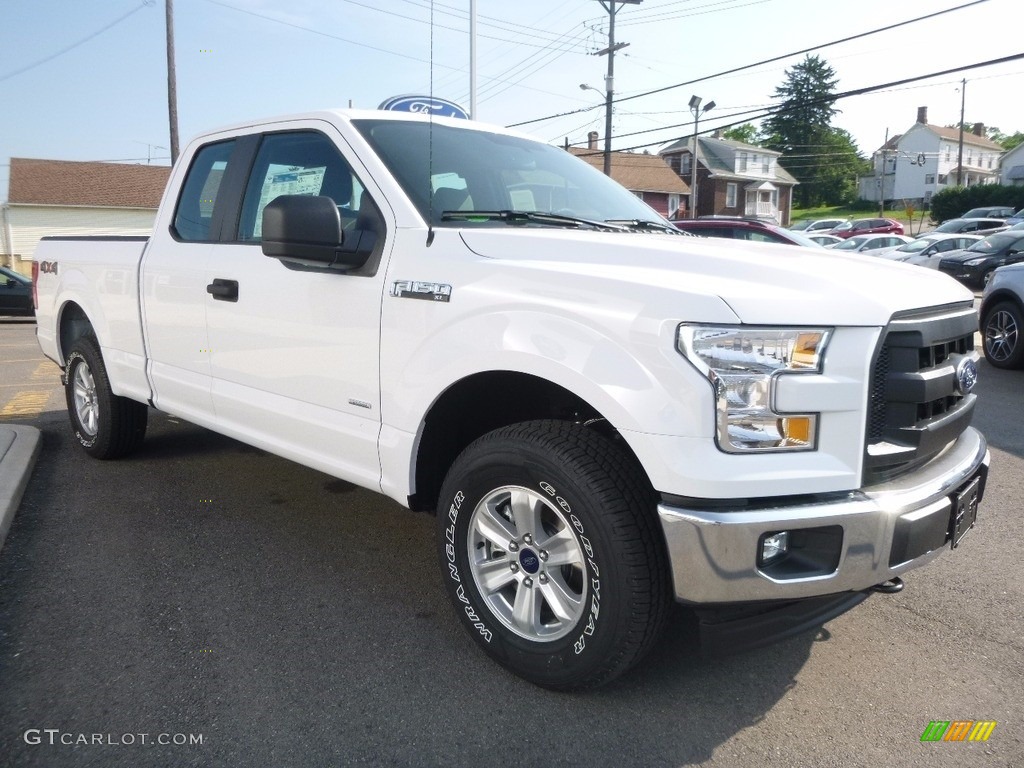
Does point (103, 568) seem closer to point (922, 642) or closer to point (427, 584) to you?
point (427, 584)

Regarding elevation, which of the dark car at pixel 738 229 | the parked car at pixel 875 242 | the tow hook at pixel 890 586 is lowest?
the tow hook at pixel 890 586

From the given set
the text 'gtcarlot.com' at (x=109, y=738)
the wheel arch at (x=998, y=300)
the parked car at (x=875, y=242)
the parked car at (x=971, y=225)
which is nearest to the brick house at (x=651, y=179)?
the parked car at (x=971, y=225)

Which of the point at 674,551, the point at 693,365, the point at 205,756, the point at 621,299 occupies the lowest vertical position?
the point at 205,756

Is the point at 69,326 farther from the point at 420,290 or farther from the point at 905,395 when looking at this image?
the point at 905,395

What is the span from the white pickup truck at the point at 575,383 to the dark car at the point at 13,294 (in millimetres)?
16719

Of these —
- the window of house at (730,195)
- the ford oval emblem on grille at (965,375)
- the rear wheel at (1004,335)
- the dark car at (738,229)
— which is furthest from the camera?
the window of house at (730,195)

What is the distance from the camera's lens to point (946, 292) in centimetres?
291

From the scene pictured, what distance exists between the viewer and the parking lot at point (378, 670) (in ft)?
8.24

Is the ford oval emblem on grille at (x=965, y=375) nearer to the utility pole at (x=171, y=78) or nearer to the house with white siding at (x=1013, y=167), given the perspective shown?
the utility pole at (x=171, y=78)

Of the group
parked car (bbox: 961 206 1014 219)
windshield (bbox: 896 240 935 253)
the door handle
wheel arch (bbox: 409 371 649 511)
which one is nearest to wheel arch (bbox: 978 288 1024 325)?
wheel arch (bbox: 409 371 649 511)

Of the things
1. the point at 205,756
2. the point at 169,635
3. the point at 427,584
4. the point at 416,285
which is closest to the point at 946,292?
the point at 416,285

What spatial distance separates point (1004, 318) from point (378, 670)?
8523 millimetres

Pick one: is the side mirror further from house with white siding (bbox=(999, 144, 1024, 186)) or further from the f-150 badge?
house with white siding (bbox=(999, 144, 1024, 186))

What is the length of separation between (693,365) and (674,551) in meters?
0.53
